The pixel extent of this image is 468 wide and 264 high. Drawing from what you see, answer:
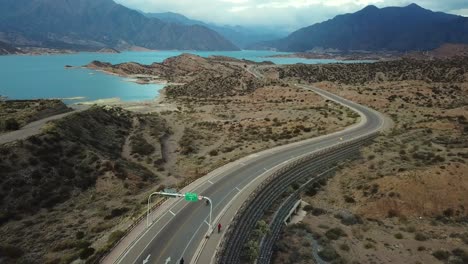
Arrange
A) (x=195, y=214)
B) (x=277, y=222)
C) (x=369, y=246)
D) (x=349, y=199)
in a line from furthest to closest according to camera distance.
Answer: (x=349, y=199)
(x=277, y=222)
(x=369, y=246)
(x=195, y=214)

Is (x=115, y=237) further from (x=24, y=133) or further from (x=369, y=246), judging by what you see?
(x=24, y=133)

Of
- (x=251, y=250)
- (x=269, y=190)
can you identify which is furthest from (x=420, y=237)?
(x=251, y=250)

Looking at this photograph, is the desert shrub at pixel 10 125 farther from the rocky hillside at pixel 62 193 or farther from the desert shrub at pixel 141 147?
the desert shrub at pixel 141 147

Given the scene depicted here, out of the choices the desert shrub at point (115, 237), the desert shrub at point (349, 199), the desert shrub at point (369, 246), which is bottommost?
the desert shrub at point (369, 246)

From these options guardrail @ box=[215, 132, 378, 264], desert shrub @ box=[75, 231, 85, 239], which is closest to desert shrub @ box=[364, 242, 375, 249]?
guardrail @ box=[215, 132, 378, 264]

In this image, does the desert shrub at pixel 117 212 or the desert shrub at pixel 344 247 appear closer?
the desert shrub at pixel 344 247

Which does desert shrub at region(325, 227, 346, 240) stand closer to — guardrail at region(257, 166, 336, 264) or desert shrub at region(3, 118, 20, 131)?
guardrail at region(257, 166, 336, 264)

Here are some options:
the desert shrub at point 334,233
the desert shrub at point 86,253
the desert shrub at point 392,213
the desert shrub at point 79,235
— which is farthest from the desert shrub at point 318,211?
the desert shrub at point 79,235
